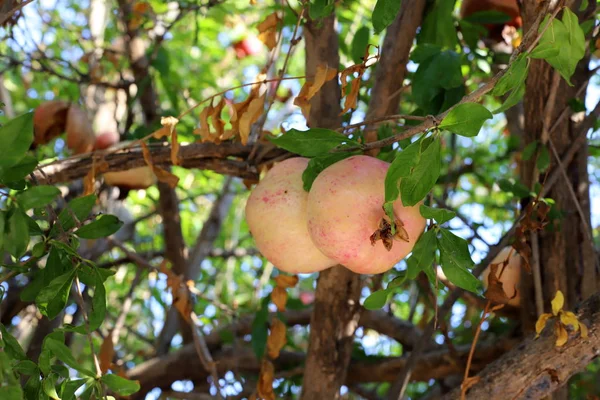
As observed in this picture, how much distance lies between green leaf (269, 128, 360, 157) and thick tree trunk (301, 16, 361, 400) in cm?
44

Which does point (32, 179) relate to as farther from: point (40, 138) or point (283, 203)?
point (40, 138)

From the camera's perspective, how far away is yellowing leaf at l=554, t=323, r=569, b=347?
1.22 meters

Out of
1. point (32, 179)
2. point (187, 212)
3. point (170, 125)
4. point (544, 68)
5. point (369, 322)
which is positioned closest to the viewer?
point (32, 179)

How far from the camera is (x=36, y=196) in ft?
2.70

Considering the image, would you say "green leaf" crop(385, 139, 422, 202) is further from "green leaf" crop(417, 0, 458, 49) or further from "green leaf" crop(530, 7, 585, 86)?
"green leaf" crop(417, 0, 458, 49)

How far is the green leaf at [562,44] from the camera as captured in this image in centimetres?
99

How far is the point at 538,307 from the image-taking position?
4.91ft

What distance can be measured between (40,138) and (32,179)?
111cm

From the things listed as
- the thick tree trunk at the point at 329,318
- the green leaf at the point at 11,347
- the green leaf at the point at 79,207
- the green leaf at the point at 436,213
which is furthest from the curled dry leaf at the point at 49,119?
the green leaf at the point at 436,213

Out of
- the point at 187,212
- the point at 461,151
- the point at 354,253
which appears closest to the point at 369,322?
the point at 354,253

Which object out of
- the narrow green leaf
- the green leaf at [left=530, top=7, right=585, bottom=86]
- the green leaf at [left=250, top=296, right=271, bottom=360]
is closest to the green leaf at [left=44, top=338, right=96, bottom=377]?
the narrow green leaf

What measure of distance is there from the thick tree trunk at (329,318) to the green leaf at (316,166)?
358 millimetres

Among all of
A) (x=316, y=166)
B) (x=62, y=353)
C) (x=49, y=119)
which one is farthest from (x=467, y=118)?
(x=49, y=119)

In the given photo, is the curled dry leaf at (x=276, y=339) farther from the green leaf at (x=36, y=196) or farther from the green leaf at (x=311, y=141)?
the green leaf at (x=36, y=196)
